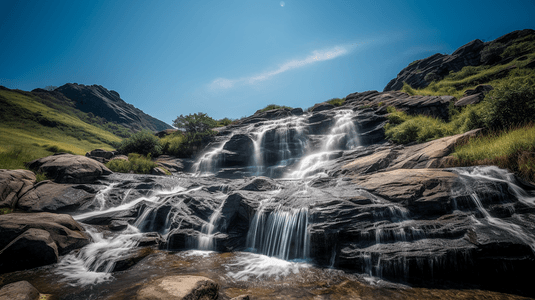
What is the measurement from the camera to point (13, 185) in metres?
8.38

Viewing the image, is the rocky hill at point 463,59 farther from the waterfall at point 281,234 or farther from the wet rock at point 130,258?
the wet rock at point 130,258

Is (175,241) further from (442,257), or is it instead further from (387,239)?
(442,257)

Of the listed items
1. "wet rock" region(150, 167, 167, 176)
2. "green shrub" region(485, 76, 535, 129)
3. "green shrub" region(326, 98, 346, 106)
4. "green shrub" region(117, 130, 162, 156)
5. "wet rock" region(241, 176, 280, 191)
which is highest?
"green shrub" region(326, 98, 346, 106)

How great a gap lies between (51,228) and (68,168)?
19.6ft

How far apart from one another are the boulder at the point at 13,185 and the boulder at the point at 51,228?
2367mm

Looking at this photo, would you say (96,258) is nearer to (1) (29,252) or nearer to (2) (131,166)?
(1) (29,252)

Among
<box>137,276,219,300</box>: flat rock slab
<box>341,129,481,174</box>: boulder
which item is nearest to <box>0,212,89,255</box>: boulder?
<box>137,276,219,300</box>: flat rock slab

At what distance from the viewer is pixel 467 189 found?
18.7 feet

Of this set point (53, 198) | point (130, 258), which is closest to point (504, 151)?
point (130, 258)

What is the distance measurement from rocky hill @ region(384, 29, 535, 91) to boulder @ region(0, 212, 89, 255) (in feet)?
157

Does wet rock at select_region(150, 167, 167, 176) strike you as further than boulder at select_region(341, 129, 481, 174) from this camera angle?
Yes

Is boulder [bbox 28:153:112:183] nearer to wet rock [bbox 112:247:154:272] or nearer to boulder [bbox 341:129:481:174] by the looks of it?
wet rock [bbox 112:247:154:272]

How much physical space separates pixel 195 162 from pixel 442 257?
18.0 m

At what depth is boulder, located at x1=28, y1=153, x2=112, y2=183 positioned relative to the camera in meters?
→ 10.2
